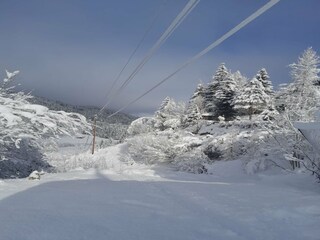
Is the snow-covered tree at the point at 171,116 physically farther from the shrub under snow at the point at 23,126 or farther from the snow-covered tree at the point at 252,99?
the shrub under snow at the point at 23,126

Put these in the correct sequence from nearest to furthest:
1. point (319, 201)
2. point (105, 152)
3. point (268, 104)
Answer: point (319, 201) < point (268, 104) < point (105, 152)

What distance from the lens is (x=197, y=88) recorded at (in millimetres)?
37594

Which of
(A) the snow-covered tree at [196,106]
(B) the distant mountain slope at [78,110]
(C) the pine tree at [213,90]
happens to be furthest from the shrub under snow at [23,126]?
(C) the pine tree at [213,90]

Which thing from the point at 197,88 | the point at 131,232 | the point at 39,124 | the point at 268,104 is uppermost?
the point at 197,88

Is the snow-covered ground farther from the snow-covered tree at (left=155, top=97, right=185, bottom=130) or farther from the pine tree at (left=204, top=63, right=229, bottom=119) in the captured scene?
the pine tree at (left=204, top=63, right=229, bottom=119)

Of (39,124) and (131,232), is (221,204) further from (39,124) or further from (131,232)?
(39,124)

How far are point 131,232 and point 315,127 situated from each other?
5.68 m

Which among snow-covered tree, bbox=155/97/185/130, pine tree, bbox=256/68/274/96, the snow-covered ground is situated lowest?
the snow-covered ground

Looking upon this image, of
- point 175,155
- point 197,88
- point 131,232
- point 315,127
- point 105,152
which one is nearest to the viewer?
point 131,232

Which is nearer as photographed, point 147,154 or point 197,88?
point 147,154

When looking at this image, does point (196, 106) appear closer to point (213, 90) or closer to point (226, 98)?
point (226, 98)

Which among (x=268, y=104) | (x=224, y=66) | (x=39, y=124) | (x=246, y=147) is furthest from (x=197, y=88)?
(x=39, y=124)

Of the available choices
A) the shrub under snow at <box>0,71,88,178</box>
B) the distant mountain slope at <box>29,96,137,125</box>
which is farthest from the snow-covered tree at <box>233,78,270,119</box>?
the shrub under snow at <box>0,71,88,178</box>

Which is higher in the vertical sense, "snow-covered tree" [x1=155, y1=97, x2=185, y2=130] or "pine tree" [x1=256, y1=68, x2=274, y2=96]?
"pine tree" [x1=256, y1=68, x2=274, y2=96]
